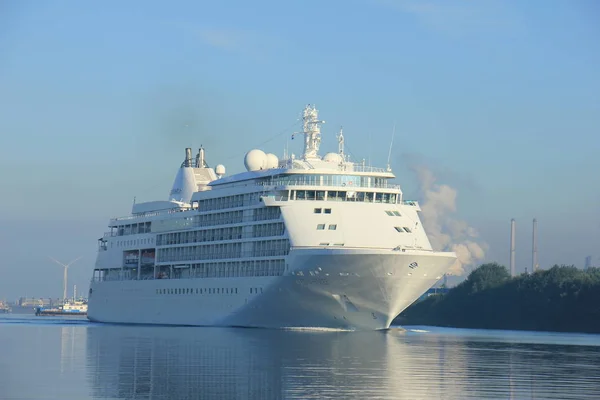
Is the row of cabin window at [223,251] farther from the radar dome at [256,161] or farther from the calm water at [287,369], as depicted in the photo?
the calm water at [287,369]

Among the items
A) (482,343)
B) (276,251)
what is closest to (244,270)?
(276,251)

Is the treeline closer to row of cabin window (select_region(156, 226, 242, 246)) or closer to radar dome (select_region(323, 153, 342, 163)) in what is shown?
radar dome (select_region(323, 153, 342, 163))

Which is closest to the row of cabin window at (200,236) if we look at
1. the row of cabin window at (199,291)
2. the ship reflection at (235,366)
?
the row of cabin window at (199,291)

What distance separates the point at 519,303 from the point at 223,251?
146 feet

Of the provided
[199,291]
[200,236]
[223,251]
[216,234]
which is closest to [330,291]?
[223,251]

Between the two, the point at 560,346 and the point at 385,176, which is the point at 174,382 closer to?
the point at 560,346

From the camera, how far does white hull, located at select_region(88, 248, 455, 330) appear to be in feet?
242

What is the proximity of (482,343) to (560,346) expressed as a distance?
5.06m

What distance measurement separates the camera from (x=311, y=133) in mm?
88000

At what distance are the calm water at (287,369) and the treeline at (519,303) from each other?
1637 inches

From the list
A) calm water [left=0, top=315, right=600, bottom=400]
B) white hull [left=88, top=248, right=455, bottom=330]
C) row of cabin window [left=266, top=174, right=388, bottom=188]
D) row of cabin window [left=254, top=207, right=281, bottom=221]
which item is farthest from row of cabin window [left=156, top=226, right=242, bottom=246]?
calm water [left=0, top=315, right=600, bottom=400]

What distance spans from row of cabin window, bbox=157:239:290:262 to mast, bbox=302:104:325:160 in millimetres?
8990

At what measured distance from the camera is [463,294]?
5271 inches

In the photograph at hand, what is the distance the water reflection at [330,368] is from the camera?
36812mm
